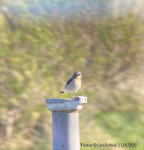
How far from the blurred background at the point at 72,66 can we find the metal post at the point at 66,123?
9.95ft

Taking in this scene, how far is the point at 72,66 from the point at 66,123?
390cm

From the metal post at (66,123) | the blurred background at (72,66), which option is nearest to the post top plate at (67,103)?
the metal post at (66,123)

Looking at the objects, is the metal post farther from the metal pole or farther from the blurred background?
the blurred background

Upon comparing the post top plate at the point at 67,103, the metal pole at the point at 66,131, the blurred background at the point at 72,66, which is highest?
the blurred background at the point at 72,66

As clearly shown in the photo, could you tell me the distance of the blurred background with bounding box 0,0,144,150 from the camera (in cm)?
576

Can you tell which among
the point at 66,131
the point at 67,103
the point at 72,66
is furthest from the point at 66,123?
the point at 72,66

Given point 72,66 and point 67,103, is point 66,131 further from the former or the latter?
point 72,66

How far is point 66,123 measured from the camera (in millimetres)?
2555

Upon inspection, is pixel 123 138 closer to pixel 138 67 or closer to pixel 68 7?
pixel 138 67

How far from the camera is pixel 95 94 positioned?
7484 mm

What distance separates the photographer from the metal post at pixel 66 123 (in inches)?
99.9

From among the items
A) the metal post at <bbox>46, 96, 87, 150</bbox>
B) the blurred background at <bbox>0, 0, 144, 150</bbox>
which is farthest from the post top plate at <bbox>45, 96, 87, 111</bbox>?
the blurred background at <bbox>0, 0, 144, 150</bbox>

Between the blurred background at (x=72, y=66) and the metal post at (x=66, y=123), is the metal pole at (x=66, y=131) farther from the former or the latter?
the blurred background at (x=72, y=66)

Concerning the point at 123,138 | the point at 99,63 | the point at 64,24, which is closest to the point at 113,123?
the point at 123,138
